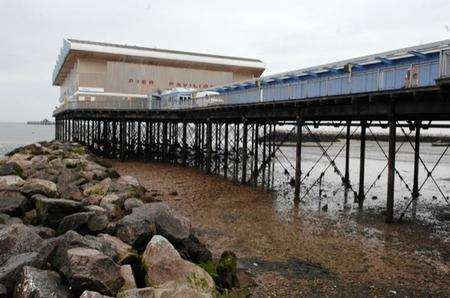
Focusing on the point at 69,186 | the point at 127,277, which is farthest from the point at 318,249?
the point at 69,186

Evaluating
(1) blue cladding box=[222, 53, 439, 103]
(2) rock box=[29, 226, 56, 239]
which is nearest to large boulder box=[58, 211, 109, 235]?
(2) rock box=[29, 226, 56, 239]

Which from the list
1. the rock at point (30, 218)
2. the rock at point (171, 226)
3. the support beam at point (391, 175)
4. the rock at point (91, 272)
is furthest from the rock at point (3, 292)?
the support beam at point (391, 175)

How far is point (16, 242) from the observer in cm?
876

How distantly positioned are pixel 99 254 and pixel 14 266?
1.41 meters

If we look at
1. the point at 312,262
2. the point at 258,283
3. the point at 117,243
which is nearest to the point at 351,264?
the point at 312,262

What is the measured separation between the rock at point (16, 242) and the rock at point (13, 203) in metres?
3.64

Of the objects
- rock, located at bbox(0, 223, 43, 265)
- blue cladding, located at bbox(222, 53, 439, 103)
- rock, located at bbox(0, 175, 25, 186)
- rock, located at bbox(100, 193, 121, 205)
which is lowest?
rock, located at bbox(100, 193, 121, 205)

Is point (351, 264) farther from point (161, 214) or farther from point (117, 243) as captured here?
point (117, 243)

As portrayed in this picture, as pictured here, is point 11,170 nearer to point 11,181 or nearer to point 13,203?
point 11,181

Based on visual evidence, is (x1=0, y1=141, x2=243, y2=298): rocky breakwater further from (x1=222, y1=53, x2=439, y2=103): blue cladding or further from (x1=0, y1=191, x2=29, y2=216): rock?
(x1=222, y1=53, x2=439, y2=103): blue cladding

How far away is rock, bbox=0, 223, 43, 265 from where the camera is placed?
8555mm

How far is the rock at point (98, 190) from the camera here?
16.3 meters

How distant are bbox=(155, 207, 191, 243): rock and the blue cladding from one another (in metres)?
9.48

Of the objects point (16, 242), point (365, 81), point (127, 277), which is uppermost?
point (365, 81)
